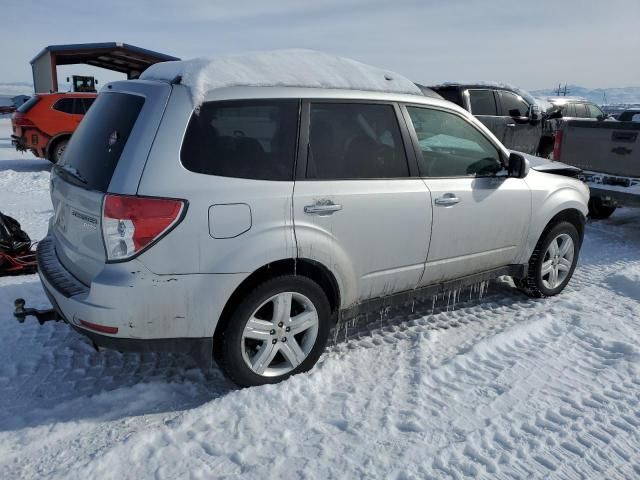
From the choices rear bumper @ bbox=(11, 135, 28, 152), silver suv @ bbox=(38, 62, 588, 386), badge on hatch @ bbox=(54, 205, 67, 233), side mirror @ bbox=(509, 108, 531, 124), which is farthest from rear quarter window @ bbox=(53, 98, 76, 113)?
badge on hatch @ bbox=(54, 205, 67, 233)

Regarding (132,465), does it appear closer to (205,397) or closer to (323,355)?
(205,397)

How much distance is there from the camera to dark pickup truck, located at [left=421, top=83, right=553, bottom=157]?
31.7ft

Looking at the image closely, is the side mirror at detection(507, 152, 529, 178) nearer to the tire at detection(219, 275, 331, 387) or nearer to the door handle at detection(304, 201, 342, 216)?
the door handle at detection(304, 201, 342, 216)

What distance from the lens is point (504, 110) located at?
10211 mm

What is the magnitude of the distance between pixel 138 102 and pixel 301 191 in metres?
1.01

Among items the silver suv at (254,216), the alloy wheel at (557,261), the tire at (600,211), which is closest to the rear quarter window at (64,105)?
the silver suv at (254,216)

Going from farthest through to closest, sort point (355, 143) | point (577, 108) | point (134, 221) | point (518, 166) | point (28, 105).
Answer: point (577, 108) → point (28, 105) → point (518, 166) → point (355, 143) → point (134, 221)

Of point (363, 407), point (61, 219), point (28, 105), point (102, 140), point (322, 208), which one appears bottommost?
point (363, 407)

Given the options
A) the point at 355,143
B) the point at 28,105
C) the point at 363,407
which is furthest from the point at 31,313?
the point at 28,105

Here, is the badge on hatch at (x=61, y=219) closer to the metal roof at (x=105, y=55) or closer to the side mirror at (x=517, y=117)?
the side mirror at (x=517, y=117)

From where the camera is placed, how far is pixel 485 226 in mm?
3984

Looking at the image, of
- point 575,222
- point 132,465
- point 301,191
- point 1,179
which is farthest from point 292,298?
point 1,179

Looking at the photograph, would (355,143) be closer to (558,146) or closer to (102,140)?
(102,140)

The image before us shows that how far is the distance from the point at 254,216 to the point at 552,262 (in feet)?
10.1
